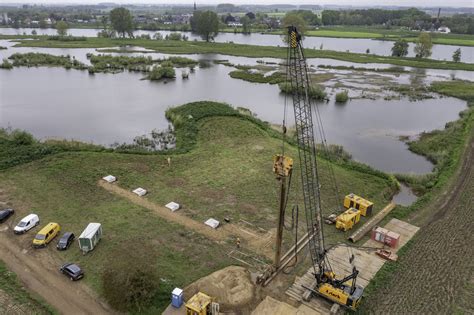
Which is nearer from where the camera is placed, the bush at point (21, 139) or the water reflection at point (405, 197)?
the water reflection at point (405, 197)

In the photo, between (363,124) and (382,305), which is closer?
(382,305)

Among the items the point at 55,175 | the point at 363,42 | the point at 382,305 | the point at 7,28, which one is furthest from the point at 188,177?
the point at 7,28

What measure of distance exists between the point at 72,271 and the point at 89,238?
274 centimetres

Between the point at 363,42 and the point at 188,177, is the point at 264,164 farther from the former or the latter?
the point at 363,42

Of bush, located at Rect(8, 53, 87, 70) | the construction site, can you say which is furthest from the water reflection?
bush, located at Rect(8, 53, 87, 70)

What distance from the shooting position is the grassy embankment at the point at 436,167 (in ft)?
88.9

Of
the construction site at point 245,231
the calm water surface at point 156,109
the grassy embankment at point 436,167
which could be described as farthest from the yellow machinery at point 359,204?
the calm water surface at point 156,109

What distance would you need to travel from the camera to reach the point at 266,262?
27.3m

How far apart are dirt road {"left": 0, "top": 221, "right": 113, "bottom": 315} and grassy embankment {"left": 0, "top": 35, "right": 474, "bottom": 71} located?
103268 millimetres

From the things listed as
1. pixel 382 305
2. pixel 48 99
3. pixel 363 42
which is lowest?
pixel 382 305

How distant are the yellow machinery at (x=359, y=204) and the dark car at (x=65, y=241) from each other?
24446 millimetres

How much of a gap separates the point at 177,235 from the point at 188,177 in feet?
35.6

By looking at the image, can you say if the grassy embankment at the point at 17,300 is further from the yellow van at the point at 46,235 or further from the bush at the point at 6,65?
the bush at the point at 6,65

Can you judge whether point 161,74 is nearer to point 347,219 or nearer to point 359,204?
point 359,204
